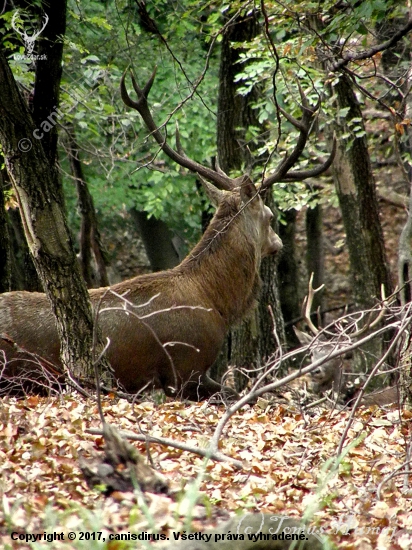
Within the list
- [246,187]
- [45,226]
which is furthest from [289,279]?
[45,226]

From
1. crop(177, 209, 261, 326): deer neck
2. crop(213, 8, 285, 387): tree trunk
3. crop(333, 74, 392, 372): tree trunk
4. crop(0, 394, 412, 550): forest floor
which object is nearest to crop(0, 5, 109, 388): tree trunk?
crop(0, 394, 412, 550): forest floor

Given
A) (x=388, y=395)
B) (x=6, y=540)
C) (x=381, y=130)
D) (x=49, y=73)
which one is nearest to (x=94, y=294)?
Answer: (x=49, y=73)

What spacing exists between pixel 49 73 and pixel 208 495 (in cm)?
510

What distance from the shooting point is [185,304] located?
326 inches

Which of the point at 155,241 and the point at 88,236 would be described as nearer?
the point at 88,236

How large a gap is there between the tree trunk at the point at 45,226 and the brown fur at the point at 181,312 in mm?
998

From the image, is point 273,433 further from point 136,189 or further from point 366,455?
point 136,189

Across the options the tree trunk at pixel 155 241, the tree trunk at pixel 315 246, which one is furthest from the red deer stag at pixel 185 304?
the tree trunk at pixel 155 241

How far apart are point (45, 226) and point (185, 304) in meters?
2.15

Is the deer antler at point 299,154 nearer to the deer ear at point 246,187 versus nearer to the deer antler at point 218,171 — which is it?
the deer antler at point 218,171

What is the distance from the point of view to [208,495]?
4.56 m

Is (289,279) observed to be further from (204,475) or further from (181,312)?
(204,475)

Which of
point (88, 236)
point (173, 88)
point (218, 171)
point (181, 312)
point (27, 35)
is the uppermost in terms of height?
point (173, 88)

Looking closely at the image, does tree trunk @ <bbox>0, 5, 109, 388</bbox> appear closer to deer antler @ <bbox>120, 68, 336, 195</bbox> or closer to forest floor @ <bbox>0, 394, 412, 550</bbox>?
forest floor @ <bbox>0, 394, 412, 550</bbox>
